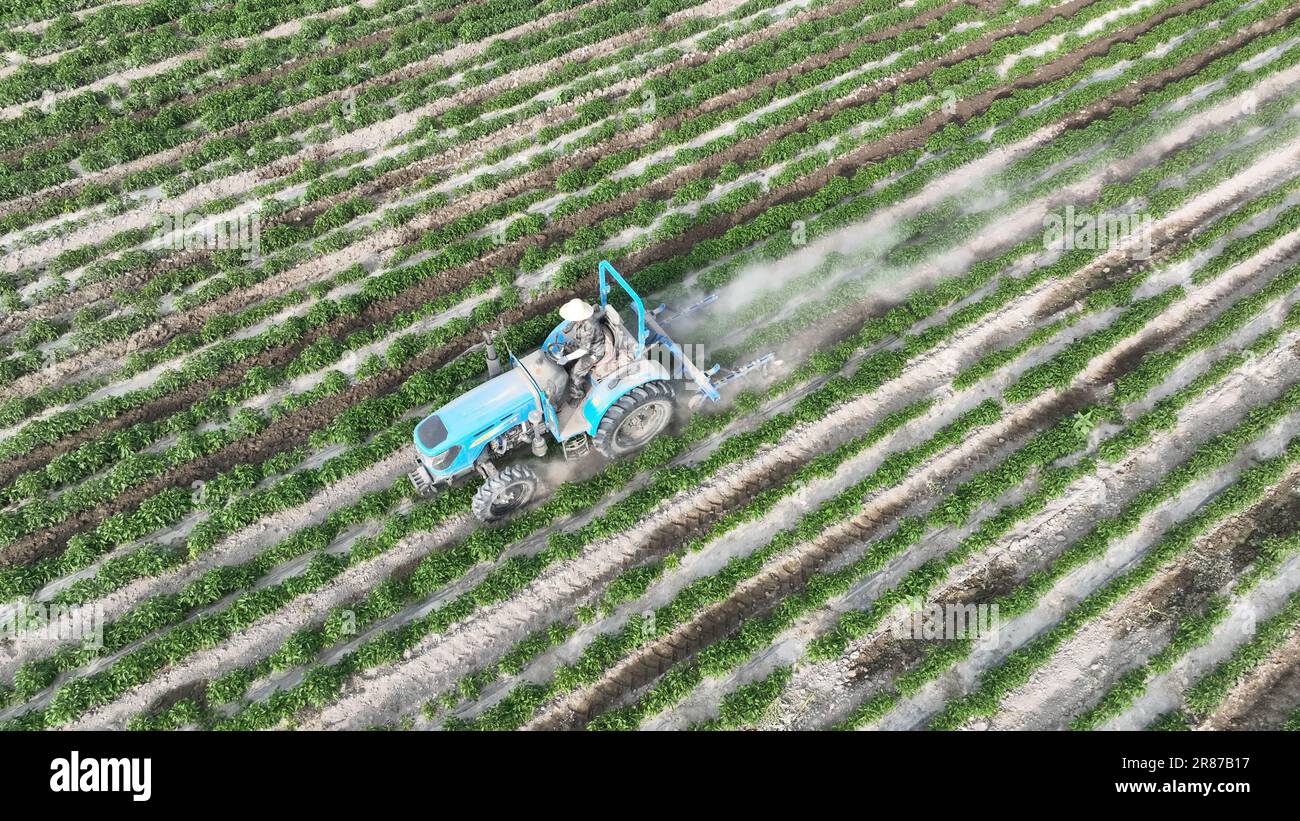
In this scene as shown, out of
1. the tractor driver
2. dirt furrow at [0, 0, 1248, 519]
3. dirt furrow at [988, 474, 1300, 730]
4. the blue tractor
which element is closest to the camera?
dirt furrow at [988, 474, 1300, 730]

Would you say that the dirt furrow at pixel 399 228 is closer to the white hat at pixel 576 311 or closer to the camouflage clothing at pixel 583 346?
the camouflage clothing at pixel 583 346

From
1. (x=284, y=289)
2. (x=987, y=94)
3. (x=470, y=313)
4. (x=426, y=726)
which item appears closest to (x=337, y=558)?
(x=426, y=726)

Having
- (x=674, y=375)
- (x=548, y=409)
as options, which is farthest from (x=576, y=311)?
(x=674, y=375)

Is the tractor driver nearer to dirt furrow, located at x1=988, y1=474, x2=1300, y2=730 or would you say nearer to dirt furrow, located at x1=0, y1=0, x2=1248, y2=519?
dirt furrow, located at x1=0, y1=0, x2=1248, y2=519

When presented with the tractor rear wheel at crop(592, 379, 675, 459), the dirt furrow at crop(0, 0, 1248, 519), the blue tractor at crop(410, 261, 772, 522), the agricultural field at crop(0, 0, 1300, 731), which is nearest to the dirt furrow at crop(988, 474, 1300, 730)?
the agricultural field at crop(0, 0, 1300, 731)
